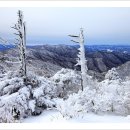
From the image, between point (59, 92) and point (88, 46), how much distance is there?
1217 mm

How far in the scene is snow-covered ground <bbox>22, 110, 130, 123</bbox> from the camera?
6.49m

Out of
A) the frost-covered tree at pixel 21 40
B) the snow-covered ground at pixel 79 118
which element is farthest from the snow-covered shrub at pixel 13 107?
the frost-covered tree at pixel 21 40

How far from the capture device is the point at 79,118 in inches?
256

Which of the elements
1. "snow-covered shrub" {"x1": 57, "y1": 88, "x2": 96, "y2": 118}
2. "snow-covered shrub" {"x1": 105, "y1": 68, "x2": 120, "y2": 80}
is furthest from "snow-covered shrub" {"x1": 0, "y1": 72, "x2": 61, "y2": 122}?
"snow-covered shrub" {"x1": 105, "y1": 68, "x2": 120, "y2": 80}

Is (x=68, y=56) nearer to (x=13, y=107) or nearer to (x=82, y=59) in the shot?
(x=82, y=59)

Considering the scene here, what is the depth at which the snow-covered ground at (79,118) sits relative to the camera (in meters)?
6.49

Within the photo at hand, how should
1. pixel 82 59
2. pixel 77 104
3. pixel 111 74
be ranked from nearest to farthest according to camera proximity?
pixel 77 104, pixel 82 59, pixel 111 74

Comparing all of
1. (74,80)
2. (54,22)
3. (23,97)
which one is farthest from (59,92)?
(54,22)

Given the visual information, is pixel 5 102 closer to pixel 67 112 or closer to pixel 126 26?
pixel 67 112

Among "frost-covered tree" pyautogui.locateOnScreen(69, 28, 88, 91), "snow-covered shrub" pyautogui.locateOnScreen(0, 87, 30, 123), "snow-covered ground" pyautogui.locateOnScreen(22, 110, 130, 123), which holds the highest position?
"frost-covered tree" pyautogui.locateOnScreen(69, 28, 88, 91)

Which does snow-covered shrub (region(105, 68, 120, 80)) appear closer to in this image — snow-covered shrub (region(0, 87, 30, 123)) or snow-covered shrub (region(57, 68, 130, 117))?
snow-covered shrub (region(57, 68, 130, 117))

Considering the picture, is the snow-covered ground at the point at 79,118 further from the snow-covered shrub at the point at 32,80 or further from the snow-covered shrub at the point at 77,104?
the snow-covered shrub at the point at 32,80

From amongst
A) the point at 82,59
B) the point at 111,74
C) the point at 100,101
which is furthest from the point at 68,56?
the point at 100,101
